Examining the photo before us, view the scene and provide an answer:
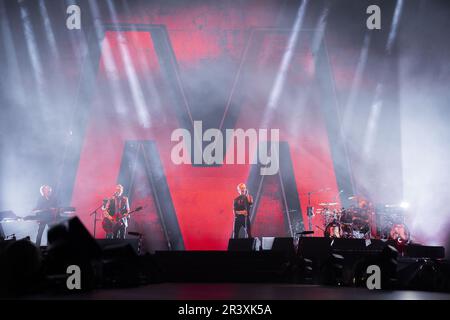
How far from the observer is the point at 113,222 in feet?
31.8

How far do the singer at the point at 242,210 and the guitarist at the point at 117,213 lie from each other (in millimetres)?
2194

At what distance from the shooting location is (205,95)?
418 inches

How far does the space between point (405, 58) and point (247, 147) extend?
3.83 m

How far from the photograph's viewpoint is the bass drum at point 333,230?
9180mm

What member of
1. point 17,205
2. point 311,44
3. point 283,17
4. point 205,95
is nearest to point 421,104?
point 311,44

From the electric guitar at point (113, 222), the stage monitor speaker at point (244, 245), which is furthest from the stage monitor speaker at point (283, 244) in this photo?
the electric guitar at point (113, 222)

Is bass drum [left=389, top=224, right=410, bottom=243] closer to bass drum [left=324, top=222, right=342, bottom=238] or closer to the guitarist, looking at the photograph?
bass drum [left=324, top=222, right=342, bottom=238]

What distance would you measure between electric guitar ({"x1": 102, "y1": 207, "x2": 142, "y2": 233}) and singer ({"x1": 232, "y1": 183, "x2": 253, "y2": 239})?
1919 millimetres

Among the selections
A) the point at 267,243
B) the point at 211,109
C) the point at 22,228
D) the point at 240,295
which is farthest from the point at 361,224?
the point at 22,228

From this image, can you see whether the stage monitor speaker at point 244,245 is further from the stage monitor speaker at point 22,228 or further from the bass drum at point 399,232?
the stage monitor speaker at point 22,228

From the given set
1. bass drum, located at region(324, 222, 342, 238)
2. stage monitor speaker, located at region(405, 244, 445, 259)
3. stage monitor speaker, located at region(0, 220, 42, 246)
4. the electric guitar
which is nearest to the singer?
bass drum, located at region(324, 222, 342, 238)
